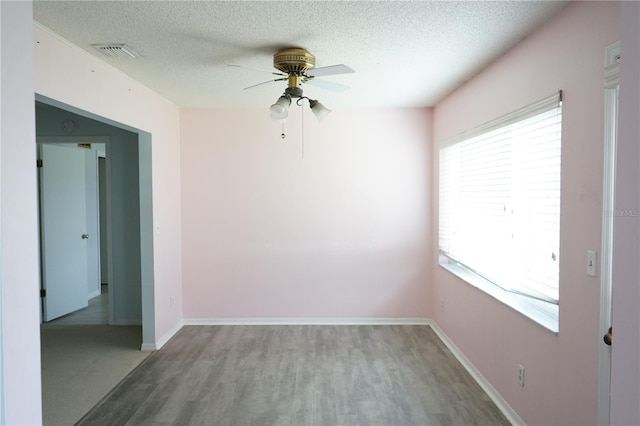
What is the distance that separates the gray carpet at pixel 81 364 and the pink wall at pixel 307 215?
0.89 m

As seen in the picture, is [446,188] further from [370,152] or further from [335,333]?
[335,333]

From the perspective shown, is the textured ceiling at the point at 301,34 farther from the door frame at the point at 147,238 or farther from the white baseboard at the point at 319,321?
the white baseboard at the point at 319,321

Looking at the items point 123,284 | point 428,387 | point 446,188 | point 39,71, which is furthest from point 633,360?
point 123,284

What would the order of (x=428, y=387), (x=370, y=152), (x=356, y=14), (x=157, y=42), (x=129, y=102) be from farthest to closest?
(x=370, y=152)
(x=129, y=102)
(x=428, y=387)
(x=157, y=42)
(x=356, y=14)

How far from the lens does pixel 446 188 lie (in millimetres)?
4371

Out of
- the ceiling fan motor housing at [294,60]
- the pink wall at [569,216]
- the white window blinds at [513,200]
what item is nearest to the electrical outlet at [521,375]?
the pink wall at [569,216]

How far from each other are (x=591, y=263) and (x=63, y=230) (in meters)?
5.65

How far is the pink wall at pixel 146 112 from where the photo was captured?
252cm

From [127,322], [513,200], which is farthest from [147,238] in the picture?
[513,200]

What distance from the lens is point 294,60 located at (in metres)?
2.77

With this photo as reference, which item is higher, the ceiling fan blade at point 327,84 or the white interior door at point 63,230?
the ceiling fan blade at point 327,84

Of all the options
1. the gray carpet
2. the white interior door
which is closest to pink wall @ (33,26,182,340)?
the gray carpet

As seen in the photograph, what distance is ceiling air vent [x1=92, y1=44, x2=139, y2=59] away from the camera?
2.73m

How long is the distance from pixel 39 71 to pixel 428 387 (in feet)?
11.1
